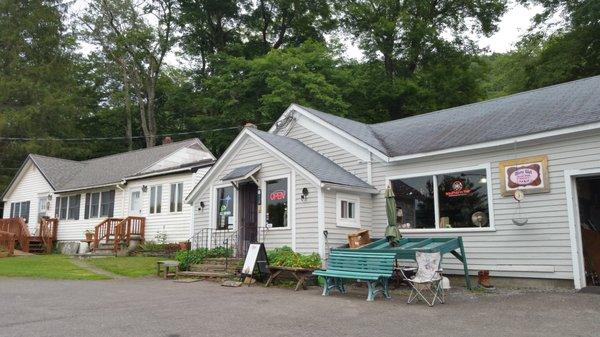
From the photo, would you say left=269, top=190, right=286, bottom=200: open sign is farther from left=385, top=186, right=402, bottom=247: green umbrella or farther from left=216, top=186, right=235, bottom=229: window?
left=385, top=186, right=402, bottom=247: green umbrella

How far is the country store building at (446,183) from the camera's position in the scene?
36.0 feet

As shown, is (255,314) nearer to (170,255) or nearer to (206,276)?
(206,276)

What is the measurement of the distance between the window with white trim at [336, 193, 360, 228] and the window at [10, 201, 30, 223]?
23.7 meters

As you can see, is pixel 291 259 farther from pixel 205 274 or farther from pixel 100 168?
pixel 100 168

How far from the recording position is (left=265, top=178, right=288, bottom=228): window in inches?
550

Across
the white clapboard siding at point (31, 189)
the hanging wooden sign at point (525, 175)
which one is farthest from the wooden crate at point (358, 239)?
the white clapboard siding at point (31, 189)

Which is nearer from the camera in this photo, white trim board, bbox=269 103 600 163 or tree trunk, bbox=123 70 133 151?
white trim board, bbox=269 103 600 163

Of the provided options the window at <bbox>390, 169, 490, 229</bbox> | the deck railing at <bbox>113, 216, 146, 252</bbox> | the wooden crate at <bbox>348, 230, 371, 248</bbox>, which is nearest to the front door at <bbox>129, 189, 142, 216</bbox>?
the deck railing at <bbox>113, 216, 146, 252</bbox>

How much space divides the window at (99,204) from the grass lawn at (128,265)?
17.7 ft

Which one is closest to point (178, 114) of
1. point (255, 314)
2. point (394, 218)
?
point (394, 218)

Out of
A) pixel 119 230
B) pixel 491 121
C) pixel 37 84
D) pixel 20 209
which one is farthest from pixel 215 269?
pixel 37 84

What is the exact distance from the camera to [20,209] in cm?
3017

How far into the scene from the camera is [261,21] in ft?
127

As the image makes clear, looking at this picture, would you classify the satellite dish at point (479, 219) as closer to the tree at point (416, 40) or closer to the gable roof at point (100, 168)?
the gable roof at point (100, 168)
